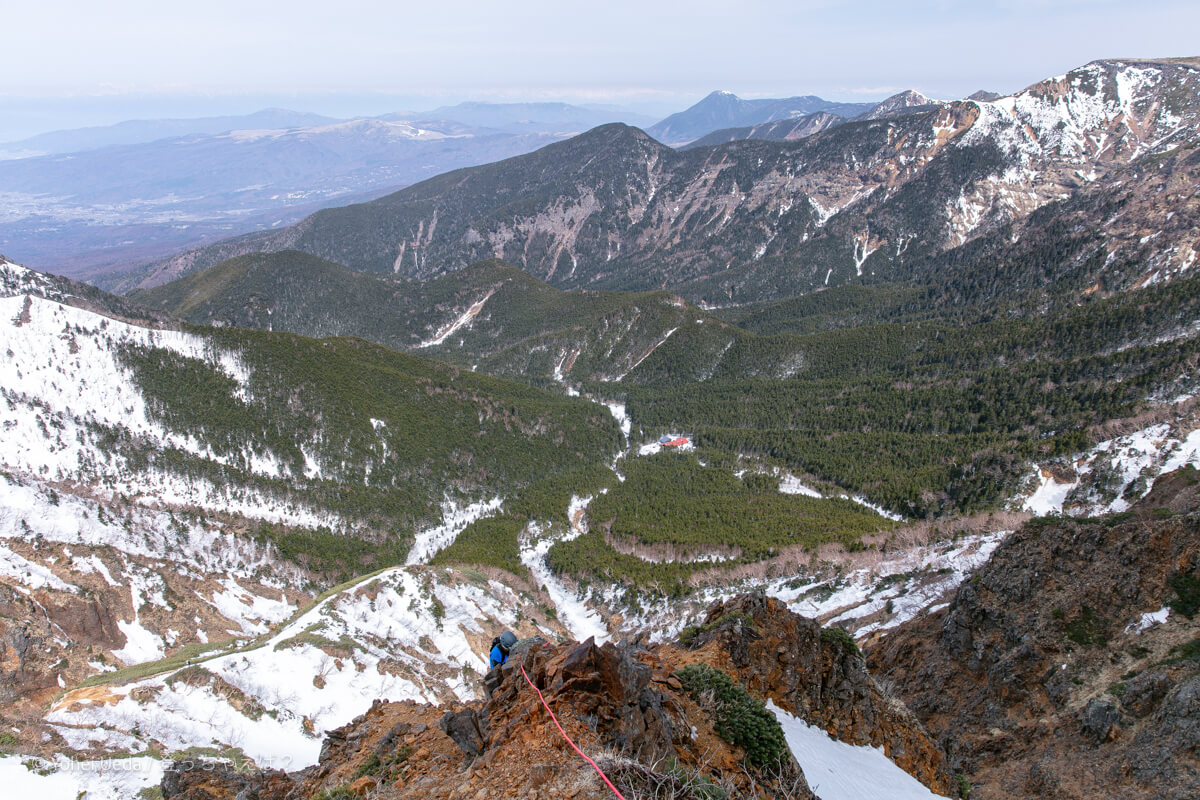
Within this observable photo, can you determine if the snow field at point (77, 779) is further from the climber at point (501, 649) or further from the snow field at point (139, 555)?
the snow field at point (139, 555)

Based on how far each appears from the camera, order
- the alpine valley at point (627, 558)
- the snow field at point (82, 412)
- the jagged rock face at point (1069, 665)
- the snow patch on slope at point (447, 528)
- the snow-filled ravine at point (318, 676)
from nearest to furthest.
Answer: the alpine valley at point (627, 558) < the jagged rock face at point (1069, 665) < the snow-filled ravine at point (318, 676) < the snow field at point (82, 412) < the snow patch on slope at point (447, 528)

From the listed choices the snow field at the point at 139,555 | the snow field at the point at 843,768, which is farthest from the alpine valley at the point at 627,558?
the snow field at the point at 139,555

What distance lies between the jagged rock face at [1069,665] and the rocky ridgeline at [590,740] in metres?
6.91

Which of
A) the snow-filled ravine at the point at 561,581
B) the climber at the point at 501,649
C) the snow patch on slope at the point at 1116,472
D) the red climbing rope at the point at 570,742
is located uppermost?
the red climbing rope at the point at 570,742

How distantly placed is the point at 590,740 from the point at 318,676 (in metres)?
48.1

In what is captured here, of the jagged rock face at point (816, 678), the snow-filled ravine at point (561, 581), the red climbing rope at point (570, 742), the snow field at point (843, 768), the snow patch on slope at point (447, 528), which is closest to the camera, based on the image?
the red climbing rope at point (570, 742)

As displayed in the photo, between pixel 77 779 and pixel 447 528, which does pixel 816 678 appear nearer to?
pixel 77 779

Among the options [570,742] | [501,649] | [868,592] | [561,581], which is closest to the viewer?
[570,742]

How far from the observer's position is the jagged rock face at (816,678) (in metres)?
28.4

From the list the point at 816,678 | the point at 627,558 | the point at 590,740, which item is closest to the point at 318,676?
the point at 816,678

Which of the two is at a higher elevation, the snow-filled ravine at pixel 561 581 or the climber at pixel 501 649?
the climber at pixel 501 649

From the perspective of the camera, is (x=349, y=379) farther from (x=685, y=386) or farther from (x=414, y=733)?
(x=414, y=733)

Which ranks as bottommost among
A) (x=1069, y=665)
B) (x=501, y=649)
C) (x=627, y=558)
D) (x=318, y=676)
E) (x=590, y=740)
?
(x=627, y=558)

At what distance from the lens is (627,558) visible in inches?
4203
